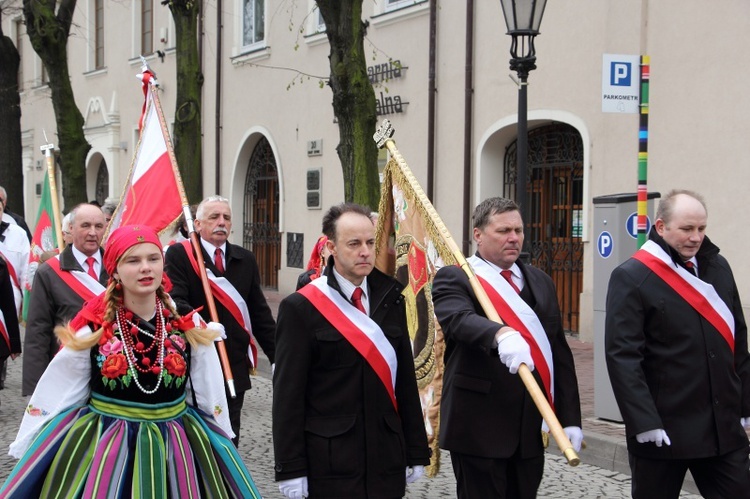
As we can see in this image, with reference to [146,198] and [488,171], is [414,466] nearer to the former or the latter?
[146,198]

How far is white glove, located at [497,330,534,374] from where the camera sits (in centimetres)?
397

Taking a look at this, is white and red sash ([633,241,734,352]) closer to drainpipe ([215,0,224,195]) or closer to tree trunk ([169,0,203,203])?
tree trunk ([169,0,203,203])

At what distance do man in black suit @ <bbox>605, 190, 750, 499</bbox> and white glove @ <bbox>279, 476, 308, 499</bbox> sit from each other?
4.51 ft

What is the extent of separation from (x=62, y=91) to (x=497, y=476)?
15.4 metres

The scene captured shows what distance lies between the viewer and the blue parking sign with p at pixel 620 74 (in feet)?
25.5

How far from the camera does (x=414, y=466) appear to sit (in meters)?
4.22

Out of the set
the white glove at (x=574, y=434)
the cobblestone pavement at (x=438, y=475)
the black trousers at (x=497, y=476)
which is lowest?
the cobblestone pavement at (x=438, y=475)

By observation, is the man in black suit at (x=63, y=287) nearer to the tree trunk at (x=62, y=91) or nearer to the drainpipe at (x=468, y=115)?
the drainpipe at (x=468, y=115)

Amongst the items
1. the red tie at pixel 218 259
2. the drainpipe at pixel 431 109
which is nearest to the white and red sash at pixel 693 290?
the red tie at pixel 218 259

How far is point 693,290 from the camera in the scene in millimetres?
4570

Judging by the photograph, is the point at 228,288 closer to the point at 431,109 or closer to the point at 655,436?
the point at 655,436

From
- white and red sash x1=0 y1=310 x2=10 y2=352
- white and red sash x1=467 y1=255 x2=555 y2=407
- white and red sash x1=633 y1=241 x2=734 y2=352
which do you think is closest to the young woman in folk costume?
white and red sash x1=467 y1=255 x2=555 y2=407

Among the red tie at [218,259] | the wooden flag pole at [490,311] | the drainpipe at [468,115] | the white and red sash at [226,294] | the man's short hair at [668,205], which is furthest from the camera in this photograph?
the drainpipe at [468,115]

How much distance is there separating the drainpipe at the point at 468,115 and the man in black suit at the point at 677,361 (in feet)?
32.2
